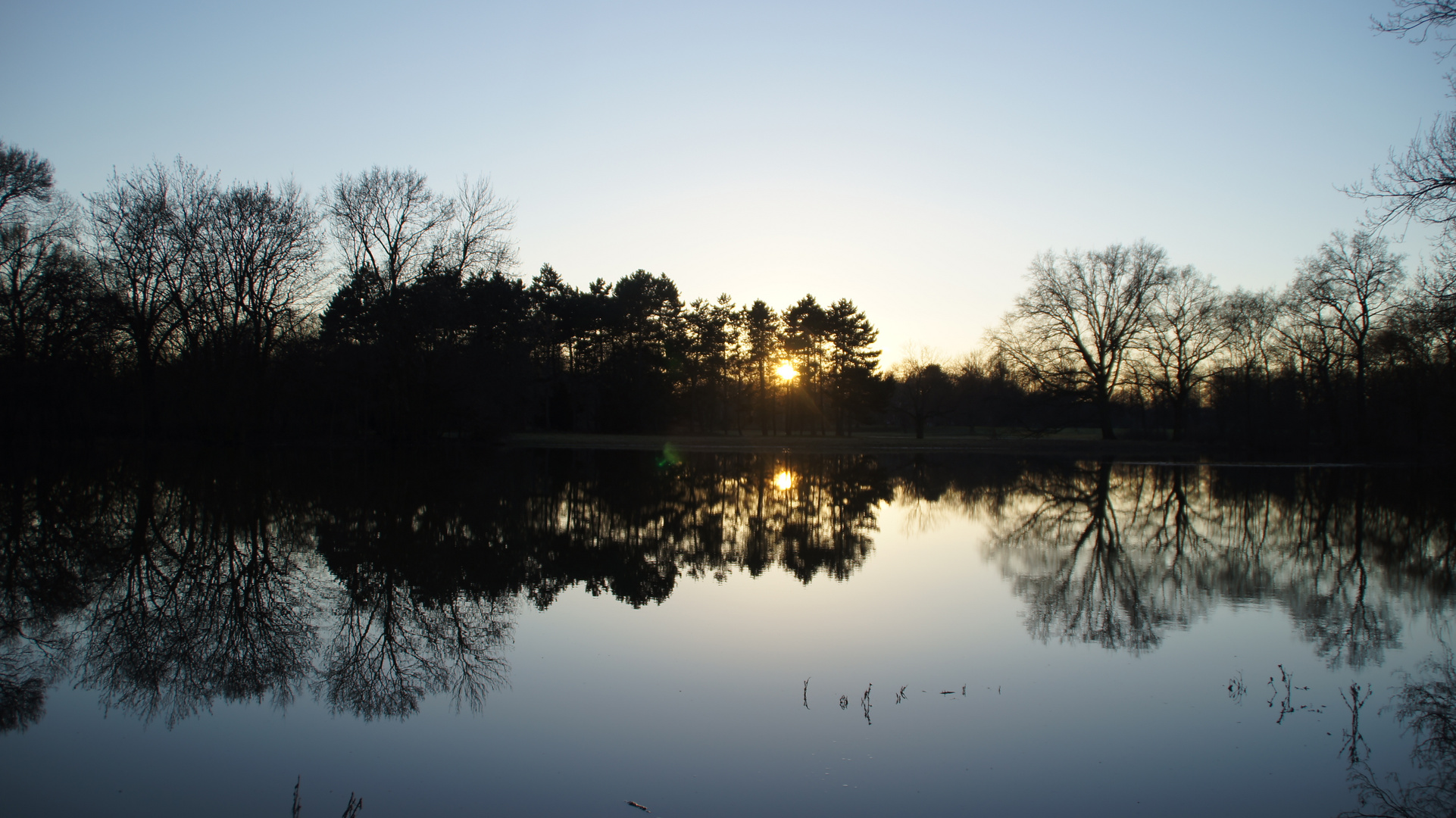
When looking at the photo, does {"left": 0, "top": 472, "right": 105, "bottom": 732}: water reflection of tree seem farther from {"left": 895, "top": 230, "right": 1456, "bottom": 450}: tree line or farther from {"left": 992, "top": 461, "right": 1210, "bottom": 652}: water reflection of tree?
{"left": 895, "top": 230, "right": 1456, "bottom": 450}: tree line

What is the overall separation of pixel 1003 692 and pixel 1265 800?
66.9 inches

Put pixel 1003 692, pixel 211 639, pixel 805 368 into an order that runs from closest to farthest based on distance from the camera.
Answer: pixel 1003 692 < pixel 211 639 < pixel 805 368

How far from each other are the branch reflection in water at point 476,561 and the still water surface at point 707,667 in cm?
6

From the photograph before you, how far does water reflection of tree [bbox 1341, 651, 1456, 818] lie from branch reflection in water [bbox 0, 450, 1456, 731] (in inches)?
26.2

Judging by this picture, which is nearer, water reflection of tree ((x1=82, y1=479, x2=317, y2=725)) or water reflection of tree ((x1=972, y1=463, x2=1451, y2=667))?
water reflection of tree ((x1=82, y1=479, x2=317, y2=725))

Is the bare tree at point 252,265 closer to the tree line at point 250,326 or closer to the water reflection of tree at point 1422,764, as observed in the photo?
the tree line at point 250,326

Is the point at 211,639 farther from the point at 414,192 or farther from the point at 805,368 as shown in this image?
the point at 805,368

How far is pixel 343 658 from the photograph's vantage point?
6121 millimetres

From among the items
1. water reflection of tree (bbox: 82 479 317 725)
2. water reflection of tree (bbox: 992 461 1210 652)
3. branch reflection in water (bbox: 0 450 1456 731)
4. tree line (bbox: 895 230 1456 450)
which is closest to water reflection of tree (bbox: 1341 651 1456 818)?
branch reflection in water (bbox: 0 450 1456 731)

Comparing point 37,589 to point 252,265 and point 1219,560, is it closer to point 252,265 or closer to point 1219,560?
point 1219,560

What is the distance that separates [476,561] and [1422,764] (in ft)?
28.9

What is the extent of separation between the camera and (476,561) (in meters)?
9.87

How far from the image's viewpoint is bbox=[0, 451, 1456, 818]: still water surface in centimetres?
406

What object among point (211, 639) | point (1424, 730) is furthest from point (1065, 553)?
point (211, 639)
